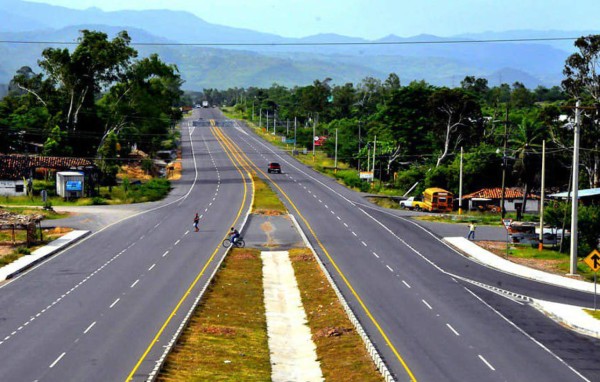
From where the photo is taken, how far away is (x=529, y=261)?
2586 inches

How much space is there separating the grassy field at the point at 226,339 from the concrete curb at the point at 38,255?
44.5ft

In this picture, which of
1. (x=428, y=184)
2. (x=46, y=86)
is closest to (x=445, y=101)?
(x=428, y=184)

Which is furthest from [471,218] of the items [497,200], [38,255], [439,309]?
[38,255]

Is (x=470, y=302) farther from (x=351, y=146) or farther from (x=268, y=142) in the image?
(x=268, y=142)

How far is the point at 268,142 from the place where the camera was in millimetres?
199000

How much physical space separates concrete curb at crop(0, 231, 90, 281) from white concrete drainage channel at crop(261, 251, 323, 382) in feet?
53.2

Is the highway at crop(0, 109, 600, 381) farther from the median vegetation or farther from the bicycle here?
the median vegetation

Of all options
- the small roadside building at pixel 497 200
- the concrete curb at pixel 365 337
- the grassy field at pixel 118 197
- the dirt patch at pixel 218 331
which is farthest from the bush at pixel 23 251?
the small roadside building at pixel 497 200

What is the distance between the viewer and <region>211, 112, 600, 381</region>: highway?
34.8 meters

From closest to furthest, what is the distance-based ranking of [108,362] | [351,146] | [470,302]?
[108,362] → [470,302] → [351,146]

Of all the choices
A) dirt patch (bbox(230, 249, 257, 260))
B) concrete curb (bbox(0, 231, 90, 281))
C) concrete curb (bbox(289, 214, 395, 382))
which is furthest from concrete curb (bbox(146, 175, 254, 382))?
concrete curb (bbox(0, 231, 90, 281))

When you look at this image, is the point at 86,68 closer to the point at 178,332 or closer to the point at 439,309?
the point at 439,309

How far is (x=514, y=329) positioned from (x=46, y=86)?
106 meters

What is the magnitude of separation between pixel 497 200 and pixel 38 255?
62.2 metres
